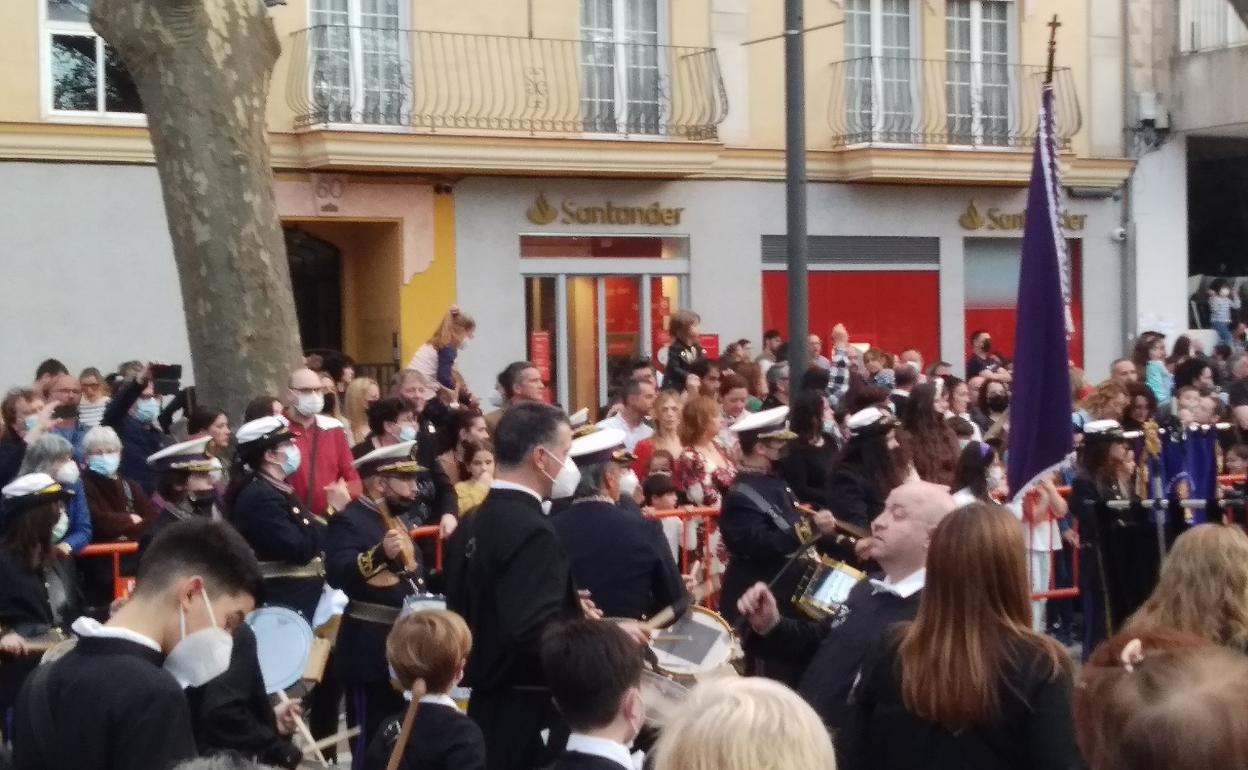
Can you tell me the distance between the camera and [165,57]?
1183cm

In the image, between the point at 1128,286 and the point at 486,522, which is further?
the point at 1128,286

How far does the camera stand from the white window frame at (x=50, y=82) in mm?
17641

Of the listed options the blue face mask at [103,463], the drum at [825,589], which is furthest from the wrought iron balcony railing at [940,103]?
the drum at [825,589]

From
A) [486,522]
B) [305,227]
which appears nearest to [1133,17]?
[305,227]

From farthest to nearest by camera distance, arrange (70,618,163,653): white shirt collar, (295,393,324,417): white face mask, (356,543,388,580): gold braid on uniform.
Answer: (295,393,324,417): white face mask → (356,543,388,580): gold braid on uniform → (70,618,163,653): white shirt collar

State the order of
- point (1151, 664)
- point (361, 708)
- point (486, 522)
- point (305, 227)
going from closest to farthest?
point (1151, 664)
point (486, 522)
point (361, 708)
point (305, 227)

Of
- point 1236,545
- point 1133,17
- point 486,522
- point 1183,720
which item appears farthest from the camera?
point 1133,17

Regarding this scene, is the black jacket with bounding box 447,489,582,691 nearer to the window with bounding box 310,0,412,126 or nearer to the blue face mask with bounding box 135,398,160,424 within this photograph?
the blue face mask with bounding box 135,398,160,424

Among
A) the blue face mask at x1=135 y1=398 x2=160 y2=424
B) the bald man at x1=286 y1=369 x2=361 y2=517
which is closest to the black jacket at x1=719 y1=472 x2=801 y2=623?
the bald man at x1=286 y1=369 x2=361 y2=517

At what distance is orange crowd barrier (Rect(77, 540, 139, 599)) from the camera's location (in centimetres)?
873

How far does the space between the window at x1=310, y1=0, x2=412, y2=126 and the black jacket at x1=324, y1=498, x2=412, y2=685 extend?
1138 centimetres

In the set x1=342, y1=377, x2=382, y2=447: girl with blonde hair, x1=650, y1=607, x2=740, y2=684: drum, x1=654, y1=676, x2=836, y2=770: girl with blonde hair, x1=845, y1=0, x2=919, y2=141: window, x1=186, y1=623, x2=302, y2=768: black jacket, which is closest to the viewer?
x1=654, y1=676, x2=836, y2=770: girl with blonde hair

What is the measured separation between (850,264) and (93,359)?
30.8 ft

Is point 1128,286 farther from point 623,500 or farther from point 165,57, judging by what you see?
point 623,500
